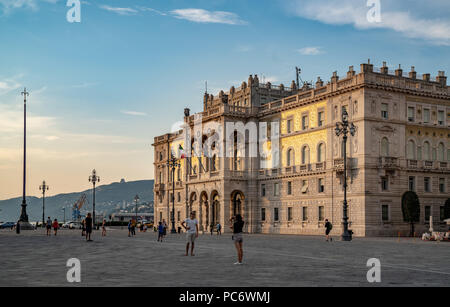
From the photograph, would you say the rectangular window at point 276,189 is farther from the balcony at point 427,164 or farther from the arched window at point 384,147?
the balcony at point 427,164

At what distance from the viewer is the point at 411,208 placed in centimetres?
5950

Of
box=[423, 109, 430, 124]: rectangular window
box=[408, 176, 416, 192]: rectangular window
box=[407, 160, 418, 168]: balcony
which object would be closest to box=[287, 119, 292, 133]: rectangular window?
box=[407, 160, 418, 168]: balcony

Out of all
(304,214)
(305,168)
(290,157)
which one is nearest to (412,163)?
(305,168)

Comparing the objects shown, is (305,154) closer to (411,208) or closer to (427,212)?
(411,208)

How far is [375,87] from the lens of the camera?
59938 millimetres

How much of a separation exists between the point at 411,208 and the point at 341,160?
809 cm

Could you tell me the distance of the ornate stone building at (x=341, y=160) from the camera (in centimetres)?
6006

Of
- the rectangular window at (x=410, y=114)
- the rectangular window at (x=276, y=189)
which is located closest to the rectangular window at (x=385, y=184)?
the rectangular window at (x=410, y=114)

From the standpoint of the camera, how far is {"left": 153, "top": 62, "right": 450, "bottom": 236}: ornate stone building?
60062 millimetres

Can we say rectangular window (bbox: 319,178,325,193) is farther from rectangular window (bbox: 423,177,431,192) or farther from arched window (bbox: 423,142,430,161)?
arched window (bbox: 423,142,430,161)

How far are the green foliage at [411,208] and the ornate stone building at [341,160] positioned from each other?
1155 mm

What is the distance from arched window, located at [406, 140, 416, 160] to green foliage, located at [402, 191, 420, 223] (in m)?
4.23
